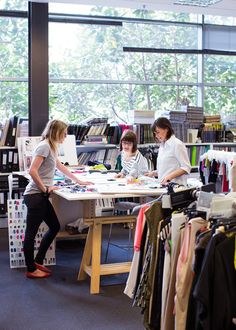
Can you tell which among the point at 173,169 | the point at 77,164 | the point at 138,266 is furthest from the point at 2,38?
the point at 138,266

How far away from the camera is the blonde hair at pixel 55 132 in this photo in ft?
15.6

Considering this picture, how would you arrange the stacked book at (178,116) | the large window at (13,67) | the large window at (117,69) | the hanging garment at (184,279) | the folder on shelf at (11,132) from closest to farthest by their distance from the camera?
1. the hanging garment at (184,279)
2. the folder on shelf at (11,132)
3. the large window at (13,67)
4. the large window at (117,69)
5. the stacked book at (178,116)

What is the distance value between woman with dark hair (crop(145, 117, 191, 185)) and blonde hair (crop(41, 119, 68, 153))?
100 cm

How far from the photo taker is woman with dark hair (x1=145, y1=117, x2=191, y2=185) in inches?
201

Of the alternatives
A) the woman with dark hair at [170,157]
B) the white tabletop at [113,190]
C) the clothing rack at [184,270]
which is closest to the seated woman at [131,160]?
the white tabletop at [113,190]

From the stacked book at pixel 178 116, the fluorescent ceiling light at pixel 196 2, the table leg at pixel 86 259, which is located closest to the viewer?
the table leg at pixel 86 259

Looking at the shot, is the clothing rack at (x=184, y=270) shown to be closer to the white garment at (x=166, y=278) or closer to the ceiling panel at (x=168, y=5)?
the white garment at (x=166, y=278)

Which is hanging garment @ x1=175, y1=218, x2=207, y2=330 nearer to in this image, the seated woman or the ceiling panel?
the seated woman

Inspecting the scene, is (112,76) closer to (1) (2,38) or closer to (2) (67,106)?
(2) (67,106)

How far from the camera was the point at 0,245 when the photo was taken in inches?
239

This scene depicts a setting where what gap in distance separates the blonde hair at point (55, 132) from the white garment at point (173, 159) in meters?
1.08

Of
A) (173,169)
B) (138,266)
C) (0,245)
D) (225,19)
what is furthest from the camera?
(225,19)

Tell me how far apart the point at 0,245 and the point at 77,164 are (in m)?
1.39

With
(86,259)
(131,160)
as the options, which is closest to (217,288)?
(86,259)
